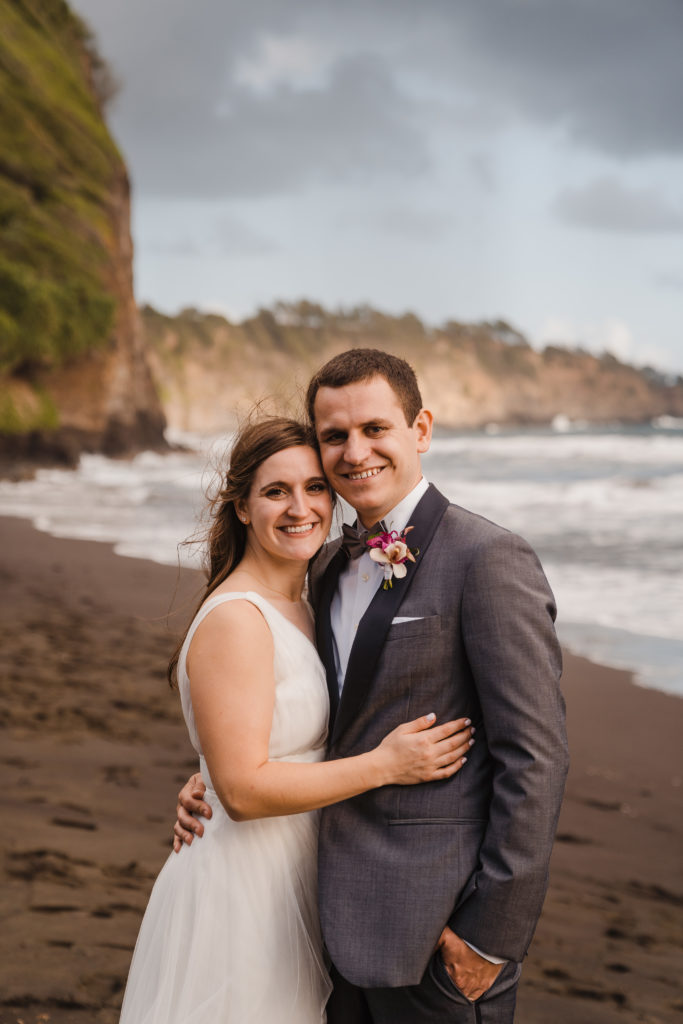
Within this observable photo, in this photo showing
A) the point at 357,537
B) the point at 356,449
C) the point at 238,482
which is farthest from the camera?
the point at 238,482

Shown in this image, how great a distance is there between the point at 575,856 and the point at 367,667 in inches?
106

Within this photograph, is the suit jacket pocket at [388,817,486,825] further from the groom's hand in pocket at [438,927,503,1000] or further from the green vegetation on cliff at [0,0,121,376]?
the green vegetation on cliff at [0,0,121,376]

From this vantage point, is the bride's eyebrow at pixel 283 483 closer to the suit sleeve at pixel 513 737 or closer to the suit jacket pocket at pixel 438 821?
the suit sleeve at pixel 513 737

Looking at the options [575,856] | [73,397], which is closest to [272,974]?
[575,856]

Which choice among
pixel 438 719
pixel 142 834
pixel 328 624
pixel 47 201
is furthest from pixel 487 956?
pixel 47 201

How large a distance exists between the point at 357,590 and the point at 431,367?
135m

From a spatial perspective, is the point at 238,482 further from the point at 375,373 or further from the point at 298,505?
the point at 375,373

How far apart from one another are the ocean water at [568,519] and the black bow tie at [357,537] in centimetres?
37

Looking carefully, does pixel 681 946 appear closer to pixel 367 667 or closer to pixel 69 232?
pixel 367 667

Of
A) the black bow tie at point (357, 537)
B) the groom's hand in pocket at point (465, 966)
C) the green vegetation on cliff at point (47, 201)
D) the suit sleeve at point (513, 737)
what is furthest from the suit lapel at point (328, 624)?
the green vegetation on cliff at point (47, 201)

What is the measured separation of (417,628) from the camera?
6.29ft

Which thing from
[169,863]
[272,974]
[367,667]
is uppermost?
[367,667]

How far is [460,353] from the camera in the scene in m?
140

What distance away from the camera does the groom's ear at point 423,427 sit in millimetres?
2189
